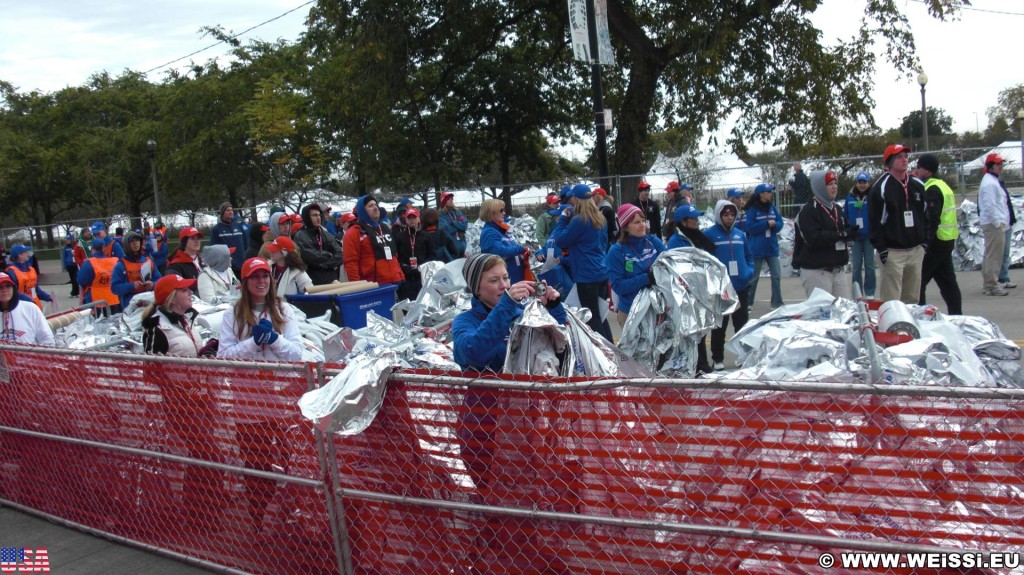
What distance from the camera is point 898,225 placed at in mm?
8250

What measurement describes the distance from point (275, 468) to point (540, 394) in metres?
1.56

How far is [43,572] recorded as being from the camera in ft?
15.1

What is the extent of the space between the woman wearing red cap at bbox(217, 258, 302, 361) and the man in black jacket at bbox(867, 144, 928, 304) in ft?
19.4

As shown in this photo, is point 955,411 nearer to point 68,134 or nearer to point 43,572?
point 43,572

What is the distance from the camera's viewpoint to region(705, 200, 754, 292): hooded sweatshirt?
8188 millimetres

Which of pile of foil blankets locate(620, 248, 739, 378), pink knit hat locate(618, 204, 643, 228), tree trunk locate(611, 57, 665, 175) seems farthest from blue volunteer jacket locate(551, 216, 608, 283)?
tree trunk locate(611, 57, 665, 175)

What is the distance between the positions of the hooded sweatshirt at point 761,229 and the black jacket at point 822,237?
173 centimetres

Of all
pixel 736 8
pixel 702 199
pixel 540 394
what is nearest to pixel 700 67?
pixel 736 8

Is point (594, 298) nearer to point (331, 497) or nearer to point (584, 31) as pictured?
point (331, 497)

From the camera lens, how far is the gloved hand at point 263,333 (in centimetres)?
483

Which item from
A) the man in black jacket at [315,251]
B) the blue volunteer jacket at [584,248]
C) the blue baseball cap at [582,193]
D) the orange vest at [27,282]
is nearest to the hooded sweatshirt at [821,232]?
the blue volunteer jacket at [584,248]

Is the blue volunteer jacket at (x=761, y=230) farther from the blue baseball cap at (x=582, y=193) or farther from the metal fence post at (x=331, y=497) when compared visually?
the metal fence post at (x=331, y=497)

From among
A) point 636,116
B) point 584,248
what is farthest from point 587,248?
point 636,116

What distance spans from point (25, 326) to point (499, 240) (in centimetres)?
412
